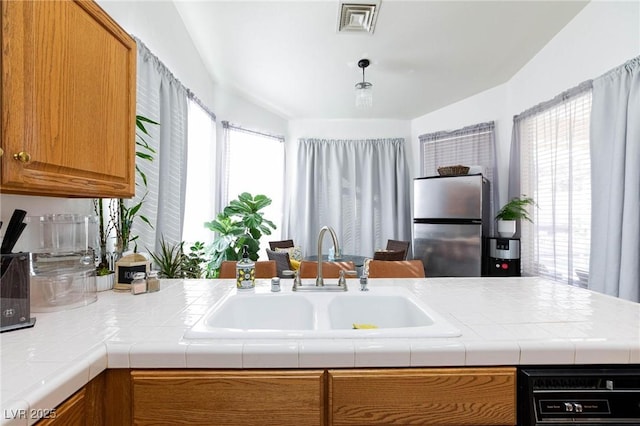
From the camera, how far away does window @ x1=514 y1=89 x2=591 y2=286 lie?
2242 mm

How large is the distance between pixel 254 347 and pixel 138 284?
77cm

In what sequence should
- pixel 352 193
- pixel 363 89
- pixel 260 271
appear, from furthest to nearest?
pixel 352 193
pixel 363 89
pixel 260 271

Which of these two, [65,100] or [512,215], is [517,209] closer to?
[512,215]

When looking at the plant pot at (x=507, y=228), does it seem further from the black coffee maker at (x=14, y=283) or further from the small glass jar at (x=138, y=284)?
the black coffee maker at (x=14, y=283)

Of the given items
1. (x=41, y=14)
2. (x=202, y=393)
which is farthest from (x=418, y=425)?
(x=41, y=14)

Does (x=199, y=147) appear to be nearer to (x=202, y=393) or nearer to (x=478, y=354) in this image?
(x=202, y=393)

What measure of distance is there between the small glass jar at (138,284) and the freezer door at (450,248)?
2958mm

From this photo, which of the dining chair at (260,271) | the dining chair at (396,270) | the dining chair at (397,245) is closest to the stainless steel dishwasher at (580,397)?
the dining chair at (396,270)

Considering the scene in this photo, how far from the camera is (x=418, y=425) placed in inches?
29.6

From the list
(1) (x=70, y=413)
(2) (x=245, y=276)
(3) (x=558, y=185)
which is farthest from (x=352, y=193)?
(1) (x=70, y=413)

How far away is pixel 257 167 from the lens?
3.94 m

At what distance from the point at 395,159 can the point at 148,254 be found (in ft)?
11.4

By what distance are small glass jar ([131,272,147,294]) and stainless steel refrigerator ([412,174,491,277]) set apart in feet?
9.71

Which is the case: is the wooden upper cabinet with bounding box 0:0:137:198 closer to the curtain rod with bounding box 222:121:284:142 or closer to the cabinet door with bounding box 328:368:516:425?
the cabinet door with bounding box 328:368:516:425
